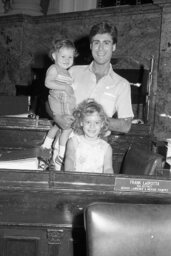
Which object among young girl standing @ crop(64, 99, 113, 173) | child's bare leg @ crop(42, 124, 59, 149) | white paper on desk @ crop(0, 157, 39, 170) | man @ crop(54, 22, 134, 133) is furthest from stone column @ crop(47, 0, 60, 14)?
white paper on desk @ crop(0, 157, 39, 170)

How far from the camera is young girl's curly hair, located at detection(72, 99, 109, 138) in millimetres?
2359

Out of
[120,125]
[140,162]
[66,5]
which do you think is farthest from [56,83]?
[66,5]

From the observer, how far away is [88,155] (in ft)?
7.71

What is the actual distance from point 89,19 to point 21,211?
3722 mm

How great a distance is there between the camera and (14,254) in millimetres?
1918

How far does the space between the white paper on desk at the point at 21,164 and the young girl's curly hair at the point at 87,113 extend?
36cm

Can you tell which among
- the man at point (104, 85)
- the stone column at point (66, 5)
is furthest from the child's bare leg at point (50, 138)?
the stone column at point (66, 5)

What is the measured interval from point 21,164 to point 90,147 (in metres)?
0.47

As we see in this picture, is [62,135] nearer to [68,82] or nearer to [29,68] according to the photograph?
[68,82]

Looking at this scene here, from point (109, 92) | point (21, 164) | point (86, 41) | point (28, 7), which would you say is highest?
point (28, 7)

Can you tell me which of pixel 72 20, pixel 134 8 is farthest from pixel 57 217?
pixel 72 20

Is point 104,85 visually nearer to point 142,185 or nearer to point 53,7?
point 142,185

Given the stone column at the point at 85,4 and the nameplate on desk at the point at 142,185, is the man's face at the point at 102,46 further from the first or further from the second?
the stone column at the point at 85,4

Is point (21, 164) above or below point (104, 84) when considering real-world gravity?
below
